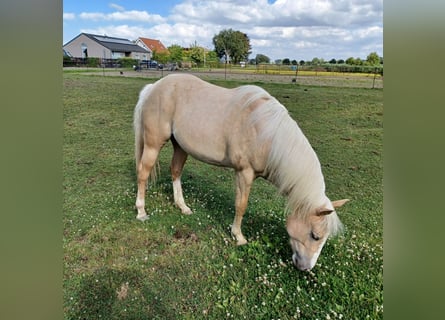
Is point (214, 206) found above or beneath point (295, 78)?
beneath

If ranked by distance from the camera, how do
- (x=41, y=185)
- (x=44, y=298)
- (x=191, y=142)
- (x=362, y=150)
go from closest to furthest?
1. (x=41, y=185)
2. (x=44, y=298)
3. (x=191, y=142)
4. (x=362, y=150)

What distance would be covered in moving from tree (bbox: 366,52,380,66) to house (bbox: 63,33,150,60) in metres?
1.94

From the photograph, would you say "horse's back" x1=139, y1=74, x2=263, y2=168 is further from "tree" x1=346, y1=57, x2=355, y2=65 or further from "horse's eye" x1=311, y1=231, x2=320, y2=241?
"tree" x1=346, y1=57, x2=355, y2=65

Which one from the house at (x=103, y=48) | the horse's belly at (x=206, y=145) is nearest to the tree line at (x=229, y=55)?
the house at (x=103, y=48)

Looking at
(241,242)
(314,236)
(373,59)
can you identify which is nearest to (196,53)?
(373,59)

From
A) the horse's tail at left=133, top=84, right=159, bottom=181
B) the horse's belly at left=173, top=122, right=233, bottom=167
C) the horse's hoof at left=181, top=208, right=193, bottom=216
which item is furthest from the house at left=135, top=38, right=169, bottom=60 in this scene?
the horse's hoof at left=181, top=208, right=193, bottom=216

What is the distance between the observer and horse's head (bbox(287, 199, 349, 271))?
1.88 metres

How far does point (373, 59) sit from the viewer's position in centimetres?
212

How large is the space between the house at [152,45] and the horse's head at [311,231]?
73.9 inches

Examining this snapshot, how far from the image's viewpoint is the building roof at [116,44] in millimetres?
2411

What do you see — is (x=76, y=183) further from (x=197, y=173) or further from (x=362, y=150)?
(x=362, y=150)

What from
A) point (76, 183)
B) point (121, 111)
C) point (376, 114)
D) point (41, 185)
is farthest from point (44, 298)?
point (376, 114)

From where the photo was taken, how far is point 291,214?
6.66 ft

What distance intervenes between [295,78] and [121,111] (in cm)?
220
